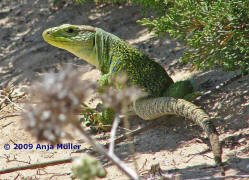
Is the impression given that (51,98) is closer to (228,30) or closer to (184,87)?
(228,30)

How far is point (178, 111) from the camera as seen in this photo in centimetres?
343

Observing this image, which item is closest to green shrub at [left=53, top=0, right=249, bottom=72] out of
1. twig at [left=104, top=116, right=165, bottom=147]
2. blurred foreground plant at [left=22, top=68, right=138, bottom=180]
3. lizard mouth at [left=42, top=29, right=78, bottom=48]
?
twig at [left=104, top=116, right=165, bottom=147]

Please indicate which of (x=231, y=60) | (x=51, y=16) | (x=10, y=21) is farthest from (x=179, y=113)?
(x=10, y=21)

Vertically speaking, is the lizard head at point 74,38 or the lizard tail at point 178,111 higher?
the lizard head at point 74,38

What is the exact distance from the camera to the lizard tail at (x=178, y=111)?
9.46 feet

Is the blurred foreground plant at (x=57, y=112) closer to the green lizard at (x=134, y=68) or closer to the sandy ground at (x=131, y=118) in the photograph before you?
the sandy ground at (x=131, y=118)

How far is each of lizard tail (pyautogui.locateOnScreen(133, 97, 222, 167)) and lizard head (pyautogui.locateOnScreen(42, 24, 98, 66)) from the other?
1146 mm

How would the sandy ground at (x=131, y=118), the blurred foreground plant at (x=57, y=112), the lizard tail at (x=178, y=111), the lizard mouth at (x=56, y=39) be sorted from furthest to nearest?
1. the lizard mouth at (x=56, y=39)
2. the sandy ground at (x=131, y=118)
3. the lizard tail at (x=178, y=111)
4. the blurred foreground plant at (x=57, y=112)

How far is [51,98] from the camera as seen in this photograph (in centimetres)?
132

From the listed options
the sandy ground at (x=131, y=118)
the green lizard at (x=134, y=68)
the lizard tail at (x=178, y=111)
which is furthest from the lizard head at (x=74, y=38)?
the lizard tail at (x=178, y=111)

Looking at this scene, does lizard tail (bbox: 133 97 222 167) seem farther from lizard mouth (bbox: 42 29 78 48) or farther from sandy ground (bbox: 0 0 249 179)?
lizard mouth (bbox: 42 29 78 48)

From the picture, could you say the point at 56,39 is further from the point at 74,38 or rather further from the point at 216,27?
the point at 216,27

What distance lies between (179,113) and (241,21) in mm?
1137

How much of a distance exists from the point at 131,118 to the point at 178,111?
110 cm
